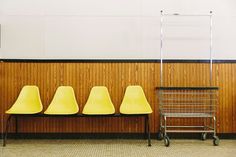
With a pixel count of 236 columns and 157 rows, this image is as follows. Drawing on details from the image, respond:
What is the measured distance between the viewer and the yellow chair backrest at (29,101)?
19.1ft

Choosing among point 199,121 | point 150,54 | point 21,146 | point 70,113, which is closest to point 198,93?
point 199,121

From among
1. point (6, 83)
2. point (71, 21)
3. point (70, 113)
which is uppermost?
point (71, 21)

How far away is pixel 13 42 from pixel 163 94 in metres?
2.82

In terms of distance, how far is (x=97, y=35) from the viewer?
636 cm

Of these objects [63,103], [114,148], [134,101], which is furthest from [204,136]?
[63,103]

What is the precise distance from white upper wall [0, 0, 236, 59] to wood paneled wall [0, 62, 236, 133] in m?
0.20

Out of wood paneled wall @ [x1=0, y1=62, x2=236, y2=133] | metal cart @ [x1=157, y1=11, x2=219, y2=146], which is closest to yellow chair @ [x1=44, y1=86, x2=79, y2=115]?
wood paneled wall @ [x1=0, y1=62, x2=236, y2=133]

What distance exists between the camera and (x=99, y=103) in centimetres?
597

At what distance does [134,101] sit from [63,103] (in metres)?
1.20

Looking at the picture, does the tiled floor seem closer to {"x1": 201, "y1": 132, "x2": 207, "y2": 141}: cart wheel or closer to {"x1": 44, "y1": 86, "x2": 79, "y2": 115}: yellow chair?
{"x1": 201, "y1": 132, "x2": 207, "y2": 141}: cart wheel

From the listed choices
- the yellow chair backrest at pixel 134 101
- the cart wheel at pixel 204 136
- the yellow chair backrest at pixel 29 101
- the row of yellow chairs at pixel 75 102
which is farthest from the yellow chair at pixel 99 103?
the cart wheel at pixel 204 136

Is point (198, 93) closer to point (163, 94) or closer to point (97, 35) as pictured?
point (163, 94)

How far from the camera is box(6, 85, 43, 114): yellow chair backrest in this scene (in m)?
5.83

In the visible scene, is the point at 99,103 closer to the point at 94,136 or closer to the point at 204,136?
the point at 94,136
